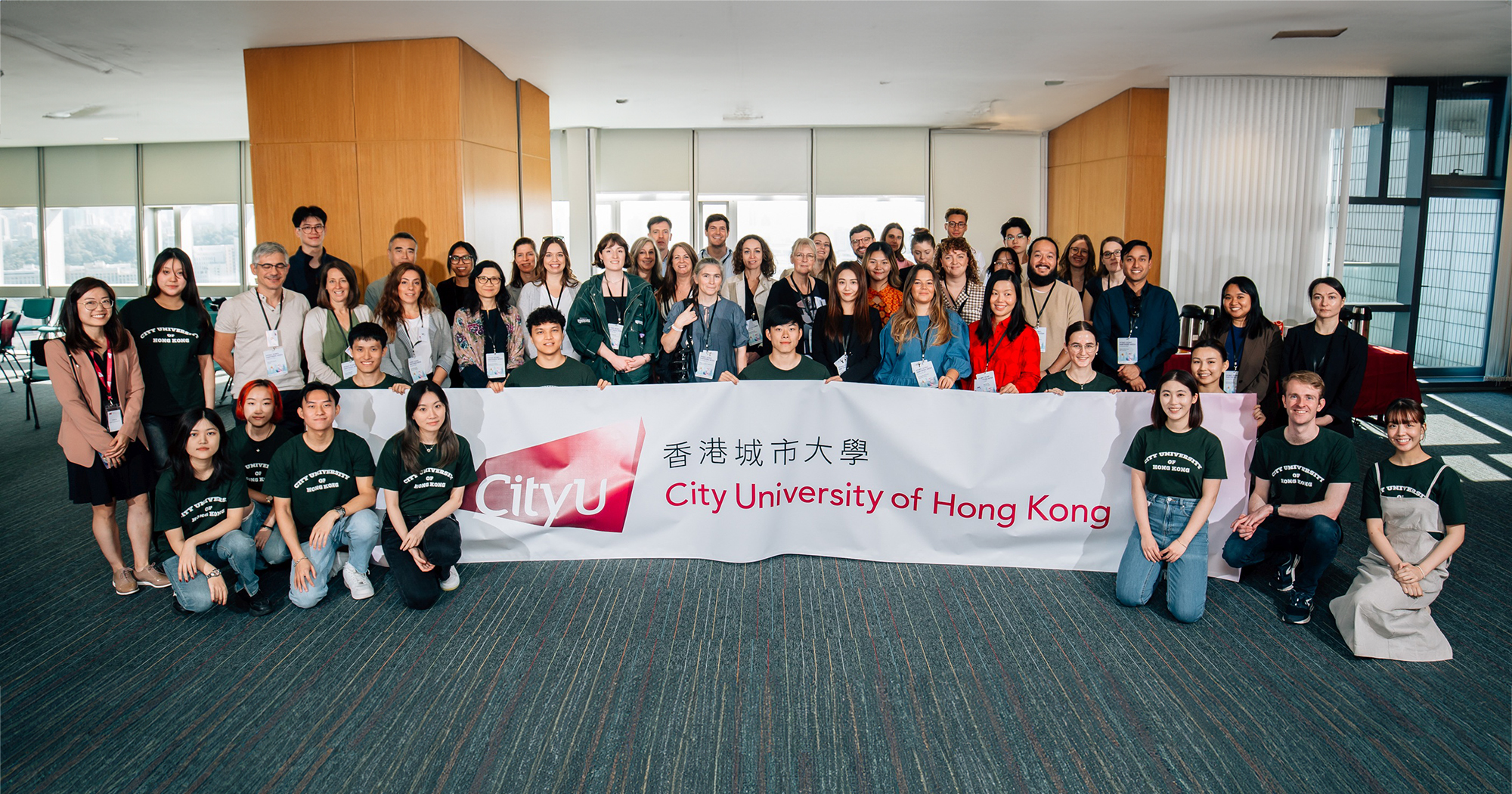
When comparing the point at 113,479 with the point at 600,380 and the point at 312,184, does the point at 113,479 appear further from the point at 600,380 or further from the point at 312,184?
the point at 312,184

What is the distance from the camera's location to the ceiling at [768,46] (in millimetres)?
5414

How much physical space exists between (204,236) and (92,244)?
1803 millimetres

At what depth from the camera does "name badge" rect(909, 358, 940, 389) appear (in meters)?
3.97

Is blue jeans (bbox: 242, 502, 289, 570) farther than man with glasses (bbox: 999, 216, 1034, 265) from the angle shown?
No

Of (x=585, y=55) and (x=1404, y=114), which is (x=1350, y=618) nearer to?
(x=585, y=55)

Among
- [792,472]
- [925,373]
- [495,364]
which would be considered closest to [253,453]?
[495,364]

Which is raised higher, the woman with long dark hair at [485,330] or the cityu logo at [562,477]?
the woman with long dark hair at [485,330]

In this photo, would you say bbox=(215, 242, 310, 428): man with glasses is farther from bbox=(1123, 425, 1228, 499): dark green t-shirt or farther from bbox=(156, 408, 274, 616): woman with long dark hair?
bbox=(1123, 425, 1228, 499): dark green t-shirt

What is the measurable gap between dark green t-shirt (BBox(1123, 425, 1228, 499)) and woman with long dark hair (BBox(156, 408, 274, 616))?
3744mm

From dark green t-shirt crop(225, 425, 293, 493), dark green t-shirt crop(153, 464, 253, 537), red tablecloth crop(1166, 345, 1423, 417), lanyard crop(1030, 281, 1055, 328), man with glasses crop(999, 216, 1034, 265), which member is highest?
man with glasses crop(999, 216, 1034, 265)

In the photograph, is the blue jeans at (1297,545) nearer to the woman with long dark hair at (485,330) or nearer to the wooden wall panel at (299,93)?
the woman with long dark hair at (485,330)

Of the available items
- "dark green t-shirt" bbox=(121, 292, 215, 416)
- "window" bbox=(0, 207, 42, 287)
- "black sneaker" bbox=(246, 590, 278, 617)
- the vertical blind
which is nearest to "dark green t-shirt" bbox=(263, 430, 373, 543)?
"black sneaker" bbox=(246, 590, 278, 617)

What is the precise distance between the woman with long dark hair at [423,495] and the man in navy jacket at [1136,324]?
3.50 metres

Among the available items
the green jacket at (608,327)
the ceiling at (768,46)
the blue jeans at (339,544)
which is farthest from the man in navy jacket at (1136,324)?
the blue jeans at (339,544)
